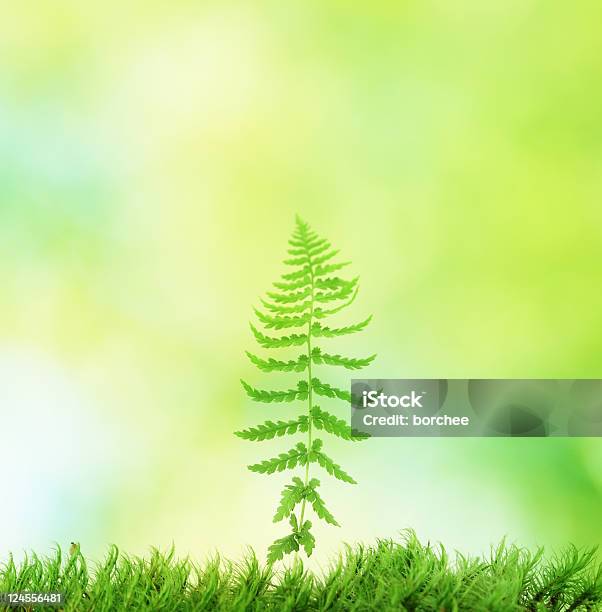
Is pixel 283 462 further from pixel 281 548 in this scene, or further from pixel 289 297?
pixel 289 297

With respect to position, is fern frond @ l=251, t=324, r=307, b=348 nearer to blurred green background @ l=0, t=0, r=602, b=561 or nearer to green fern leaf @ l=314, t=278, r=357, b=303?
green fern leaf @ l=314, t=278, r=357, b=303

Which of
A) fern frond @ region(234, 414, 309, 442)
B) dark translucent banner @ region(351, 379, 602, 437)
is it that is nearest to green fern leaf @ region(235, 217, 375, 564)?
fern frond @ region(234, 414, 309, 442)

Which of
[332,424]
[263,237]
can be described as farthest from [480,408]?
[263,237]

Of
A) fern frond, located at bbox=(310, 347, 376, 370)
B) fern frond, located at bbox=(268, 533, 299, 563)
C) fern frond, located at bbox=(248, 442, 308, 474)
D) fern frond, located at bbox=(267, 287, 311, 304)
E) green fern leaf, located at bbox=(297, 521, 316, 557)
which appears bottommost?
fern frond, located at bbox=(268, 533, 299, 563)

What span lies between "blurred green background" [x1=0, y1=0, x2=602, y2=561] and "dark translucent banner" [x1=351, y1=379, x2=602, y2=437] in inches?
1.0

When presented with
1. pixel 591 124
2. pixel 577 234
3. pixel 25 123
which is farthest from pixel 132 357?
pixel 591 124

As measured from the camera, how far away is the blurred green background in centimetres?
127

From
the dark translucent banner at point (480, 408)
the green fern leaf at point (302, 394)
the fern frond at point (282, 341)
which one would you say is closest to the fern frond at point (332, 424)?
the green fern leaf at point (302, 394)

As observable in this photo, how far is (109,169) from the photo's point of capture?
4.34 ft

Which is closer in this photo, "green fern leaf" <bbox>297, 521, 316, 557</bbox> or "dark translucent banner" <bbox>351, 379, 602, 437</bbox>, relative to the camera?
"green fern leaf" <bbox>297, 521, 316, 557</bbox>

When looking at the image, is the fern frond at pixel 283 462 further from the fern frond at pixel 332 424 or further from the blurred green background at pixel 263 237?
the blurred green background at pixel 263 237

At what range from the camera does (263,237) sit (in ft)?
4.36

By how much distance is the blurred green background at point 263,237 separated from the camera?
1.27 meters

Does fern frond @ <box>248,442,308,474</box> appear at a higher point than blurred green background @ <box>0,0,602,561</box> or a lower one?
lower
